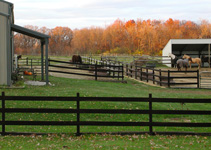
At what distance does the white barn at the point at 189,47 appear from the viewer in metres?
41.0

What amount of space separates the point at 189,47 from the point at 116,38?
5266cm

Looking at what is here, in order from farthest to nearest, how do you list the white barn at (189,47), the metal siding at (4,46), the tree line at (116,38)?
the tree line at (116,38)
the white barn at (189,47)
the metal siding at (4,46)

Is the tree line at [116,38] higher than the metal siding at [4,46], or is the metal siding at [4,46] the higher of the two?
the tree line at [116,38]

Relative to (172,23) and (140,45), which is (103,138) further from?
(172,23)

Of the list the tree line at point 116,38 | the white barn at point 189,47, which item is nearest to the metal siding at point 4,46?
the white barn at point 189,47

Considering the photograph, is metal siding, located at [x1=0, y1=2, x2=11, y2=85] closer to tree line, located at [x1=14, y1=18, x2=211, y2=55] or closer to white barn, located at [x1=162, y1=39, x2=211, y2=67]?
white barn, located at [x1=162, y1=39, x2=211, y2=67]

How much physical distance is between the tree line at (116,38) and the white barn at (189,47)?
1306 inches

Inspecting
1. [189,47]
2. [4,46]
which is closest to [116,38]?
[189,47]

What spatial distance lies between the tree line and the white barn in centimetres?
3318

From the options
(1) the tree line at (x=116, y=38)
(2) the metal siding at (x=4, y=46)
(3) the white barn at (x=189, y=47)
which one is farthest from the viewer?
(1) the tree line at (x=116, y=38)

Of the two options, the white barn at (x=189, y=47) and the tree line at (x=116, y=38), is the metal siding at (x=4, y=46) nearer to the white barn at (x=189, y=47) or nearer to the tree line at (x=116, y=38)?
the white barn at (x=189, y=47)

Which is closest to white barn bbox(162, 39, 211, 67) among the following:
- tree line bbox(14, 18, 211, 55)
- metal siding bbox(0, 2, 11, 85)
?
metal siding bbox(0, 2, 11, 85)

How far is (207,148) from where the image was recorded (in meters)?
6.80

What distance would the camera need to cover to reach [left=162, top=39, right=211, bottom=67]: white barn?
41031 mm
